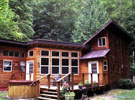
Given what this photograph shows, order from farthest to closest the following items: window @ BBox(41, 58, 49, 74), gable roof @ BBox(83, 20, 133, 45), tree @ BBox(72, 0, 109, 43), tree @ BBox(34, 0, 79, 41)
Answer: tree @ BBox(34, 0, 79, 41) → tree @ BBox(72, 0, 109, 43) → gable roof @ BBox(83, 20, 133, 45) → window @ BBox(41, 58, 49, 74)

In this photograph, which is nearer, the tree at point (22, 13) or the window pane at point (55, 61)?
the window pane at point (55, 61)

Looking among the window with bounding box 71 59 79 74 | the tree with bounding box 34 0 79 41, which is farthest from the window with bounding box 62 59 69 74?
the tree with bounding box 34 0 79 41

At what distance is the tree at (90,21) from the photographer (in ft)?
74.1

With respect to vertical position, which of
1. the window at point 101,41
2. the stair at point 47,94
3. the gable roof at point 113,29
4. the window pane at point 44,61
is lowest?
the stair at point 47,94

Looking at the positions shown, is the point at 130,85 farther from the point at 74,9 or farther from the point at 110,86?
the point at 74,9

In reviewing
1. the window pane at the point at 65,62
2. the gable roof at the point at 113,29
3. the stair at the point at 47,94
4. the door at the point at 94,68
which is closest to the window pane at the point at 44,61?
the window pane at the point at 65,62

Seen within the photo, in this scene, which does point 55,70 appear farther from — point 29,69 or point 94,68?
point 94,68

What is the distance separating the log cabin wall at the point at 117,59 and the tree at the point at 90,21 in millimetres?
5677

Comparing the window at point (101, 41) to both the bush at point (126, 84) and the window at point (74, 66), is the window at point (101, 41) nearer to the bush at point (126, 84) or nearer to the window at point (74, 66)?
the window at point (74, 66)

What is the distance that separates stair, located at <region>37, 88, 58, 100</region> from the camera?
895 centimetres

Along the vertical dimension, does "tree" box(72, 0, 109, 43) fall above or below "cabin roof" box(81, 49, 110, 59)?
above

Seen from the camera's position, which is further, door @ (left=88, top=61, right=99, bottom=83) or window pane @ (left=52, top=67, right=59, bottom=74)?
door @ (left=88, top=61, right=99, bottom=83)

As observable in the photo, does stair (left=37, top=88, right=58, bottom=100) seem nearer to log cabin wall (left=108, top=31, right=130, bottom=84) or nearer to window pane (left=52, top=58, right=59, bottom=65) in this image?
window pane (left=52, top=58, right=59, bottom=65)

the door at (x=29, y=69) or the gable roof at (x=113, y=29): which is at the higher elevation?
the gable roof at (x=113, y=29)
